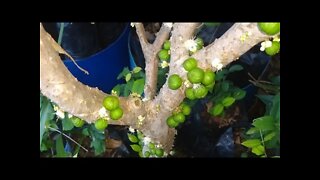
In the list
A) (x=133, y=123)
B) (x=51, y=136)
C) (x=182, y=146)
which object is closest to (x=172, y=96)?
(x=133, y=123)

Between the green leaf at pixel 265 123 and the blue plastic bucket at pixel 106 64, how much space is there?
973mm

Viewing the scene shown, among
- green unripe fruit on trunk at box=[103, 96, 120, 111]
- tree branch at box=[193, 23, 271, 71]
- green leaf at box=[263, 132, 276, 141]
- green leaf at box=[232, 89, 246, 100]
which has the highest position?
tree branch at box=[193, 23, 271, 71]

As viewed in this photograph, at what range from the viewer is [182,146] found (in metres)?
1.70

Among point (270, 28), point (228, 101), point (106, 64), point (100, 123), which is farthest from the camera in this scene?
point (106, 64)

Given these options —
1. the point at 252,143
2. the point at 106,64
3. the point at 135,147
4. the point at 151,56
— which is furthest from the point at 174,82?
the point at 106,64

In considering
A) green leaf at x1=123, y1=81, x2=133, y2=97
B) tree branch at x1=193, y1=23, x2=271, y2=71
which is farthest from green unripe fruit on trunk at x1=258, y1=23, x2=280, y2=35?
green leaf at x1=123, y1=81, x2=133, y2=97

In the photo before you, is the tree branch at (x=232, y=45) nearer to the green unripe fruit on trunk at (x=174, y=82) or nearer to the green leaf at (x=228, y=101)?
the green unripe fruit on trunk at (x=174, y=82)

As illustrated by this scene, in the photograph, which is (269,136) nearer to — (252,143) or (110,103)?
(252,143)

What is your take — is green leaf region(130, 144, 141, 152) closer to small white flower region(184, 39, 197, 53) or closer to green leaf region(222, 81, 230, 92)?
green leaf region(222, 81, 230, 92)

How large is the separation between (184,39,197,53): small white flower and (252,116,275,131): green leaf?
0.32 meters

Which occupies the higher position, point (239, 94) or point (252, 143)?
point (239, 94)

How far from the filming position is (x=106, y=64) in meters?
1.98

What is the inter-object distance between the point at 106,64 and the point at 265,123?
102 cm

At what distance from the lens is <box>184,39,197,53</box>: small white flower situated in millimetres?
1035
